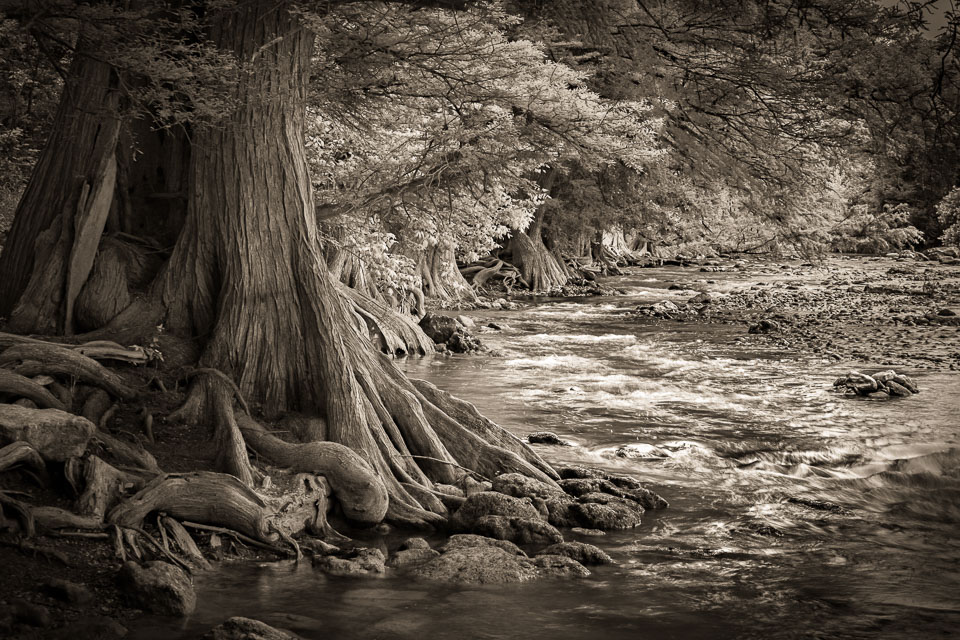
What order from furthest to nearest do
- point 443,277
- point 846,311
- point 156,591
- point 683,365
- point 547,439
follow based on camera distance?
1. point 443,277
2. point 846,311
3. point 683,365
4. point 547,439
5. point 156,591

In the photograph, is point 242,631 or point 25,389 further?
point 25,389

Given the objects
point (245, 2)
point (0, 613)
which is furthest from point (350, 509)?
point (245, 2)

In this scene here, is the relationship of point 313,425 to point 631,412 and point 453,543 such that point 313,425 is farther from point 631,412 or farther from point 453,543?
point 631,412

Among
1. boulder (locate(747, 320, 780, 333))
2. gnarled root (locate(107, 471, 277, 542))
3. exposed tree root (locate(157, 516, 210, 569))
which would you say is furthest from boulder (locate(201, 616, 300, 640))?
boulder (locate(747, 320, 780, 333))

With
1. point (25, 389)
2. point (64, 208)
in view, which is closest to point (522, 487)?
point (25, 389)

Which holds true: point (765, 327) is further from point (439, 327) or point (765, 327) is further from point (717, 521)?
point (717, 521)

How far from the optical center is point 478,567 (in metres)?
6.94

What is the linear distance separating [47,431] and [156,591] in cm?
171

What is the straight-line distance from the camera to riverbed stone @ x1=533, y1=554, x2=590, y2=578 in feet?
22.9

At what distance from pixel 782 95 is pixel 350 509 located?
627 cm

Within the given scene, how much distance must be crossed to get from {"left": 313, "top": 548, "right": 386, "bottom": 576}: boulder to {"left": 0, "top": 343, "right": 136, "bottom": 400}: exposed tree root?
262cm

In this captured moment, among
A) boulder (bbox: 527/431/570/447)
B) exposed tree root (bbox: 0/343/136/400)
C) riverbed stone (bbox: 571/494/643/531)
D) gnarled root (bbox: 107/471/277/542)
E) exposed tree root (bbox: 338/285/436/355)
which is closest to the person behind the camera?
gnarled root (bbox: 107/471/277/542)

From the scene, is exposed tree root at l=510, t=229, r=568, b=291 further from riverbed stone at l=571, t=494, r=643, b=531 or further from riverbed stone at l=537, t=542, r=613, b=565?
riverbed stone at l=537, t=542, r=613, b=565

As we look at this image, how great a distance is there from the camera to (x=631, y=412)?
45.2 feet
